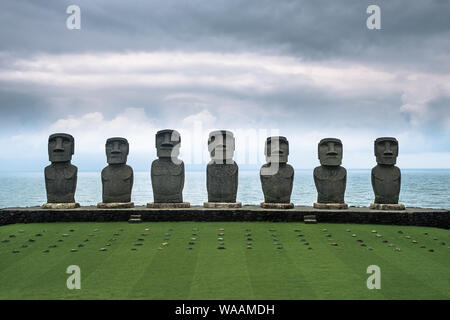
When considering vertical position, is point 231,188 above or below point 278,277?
above

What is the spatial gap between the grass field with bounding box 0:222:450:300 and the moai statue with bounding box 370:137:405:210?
1.85 m

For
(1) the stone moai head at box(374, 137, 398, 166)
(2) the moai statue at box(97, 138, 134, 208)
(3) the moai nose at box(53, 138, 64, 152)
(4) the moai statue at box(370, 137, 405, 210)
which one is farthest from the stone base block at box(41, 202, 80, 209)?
(1) the stone moai head at box(374, 137, 398, 166)

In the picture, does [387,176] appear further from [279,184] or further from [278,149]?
[278,149]

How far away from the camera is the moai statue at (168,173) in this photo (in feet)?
58.4

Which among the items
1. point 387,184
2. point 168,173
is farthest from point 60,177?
point 387,184

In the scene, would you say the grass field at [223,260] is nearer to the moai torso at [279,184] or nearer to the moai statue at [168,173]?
the moai torso at [279,184]

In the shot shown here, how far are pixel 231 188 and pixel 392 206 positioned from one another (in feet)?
18.5

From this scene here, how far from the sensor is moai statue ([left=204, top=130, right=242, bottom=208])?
57.9 ft

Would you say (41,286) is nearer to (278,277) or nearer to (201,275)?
→ (201,275)

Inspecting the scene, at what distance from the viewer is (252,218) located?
1677 cm

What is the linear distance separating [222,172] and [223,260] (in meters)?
6.63

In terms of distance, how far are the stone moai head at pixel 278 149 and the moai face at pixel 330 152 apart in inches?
50.8

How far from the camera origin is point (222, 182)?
695 inches
